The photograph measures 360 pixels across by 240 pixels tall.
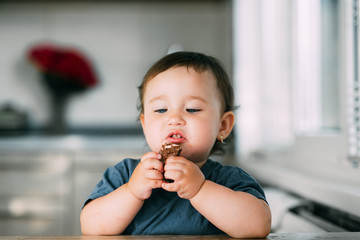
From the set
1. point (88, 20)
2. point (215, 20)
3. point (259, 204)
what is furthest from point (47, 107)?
point (259, 204)

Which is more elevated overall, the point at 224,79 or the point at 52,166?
the point at 224,79

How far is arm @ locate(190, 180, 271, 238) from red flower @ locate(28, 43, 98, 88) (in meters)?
2.18

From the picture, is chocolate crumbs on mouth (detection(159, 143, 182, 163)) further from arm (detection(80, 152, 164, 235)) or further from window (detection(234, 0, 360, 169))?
window (detection(234, 0, 360, 169))

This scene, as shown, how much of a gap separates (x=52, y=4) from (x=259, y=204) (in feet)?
8.29

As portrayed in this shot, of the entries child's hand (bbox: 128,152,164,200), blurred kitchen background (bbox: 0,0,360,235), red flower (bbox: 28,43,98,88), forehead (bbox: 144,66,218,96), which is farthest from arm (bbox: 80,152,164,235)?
red flower (bbox: 28,43,98,88)

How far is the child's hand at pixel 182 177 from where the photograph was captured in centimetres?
66

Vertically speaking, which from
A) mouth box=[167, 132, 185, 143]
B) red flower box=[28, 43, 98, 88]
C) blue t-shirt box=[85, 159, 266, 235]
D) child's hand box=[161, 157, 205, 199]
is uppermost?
red flower box=[28, 43, 98, 88]

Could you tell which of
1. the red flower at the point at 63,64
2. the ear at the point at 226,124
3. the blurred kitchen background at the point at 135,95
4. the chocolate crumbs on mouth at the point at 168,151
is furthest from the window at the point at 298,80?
the red flower at the point at 63,64

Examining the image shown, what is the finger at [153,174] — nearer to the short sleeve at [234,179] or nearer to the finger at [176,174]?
the finger at [176,174]

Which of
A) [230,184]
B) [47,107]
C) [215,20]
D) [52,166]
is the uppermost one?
[215,20]

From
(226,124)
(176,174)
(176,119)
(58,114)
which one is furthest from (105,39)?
(176,174)

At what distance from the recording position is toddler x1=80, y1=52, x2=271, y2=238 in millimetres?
672

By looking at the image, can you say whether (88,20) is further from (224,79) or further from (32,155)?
(224,79)

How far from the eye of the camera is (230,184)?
78 cm
